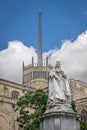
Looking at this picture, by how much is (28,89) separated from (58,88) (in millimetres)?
51386

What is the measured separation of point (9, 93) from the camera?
6288 cm

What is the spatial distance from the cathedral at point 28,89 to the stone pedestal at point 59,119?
40.5 ft

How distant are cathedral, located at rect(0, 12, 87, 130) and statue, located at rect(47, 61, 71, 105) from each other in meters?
11.5

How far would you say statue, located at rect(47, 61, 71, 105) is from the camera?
47.6 ft

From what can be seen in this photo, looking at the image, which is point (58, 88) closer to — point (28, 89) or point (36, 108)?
point (36, 108)

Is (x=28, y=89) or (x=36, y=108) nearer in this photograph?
(x=36, y=108)

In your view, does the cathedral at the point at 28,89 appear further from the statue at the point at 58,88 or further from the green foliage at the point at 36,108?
the statue at the point at 58,88

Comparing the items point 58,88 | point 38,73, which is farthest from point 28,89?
point 58,88

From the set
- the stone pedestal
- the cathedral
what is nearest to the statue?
→ the stone pedestal

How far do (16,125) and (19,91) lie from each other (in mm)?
15842

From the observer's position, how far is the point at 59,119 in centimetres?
1380

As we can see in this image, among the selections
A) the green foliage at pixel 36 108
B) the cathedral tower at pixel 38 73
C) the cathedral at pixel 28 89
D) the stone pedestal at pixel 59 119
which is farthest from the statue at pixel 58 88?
the cathedral tower at pixel 38 73

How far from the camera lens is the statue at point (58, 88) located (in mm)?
14508

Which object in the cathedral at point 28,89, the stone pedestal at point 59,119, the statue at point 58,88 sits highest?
the cathedral at point 28,89
